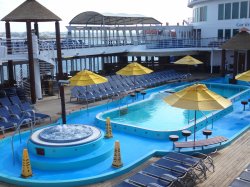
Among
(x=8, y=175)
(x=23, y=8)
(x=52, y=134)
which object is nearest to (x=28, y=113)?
(x=52, y=134)

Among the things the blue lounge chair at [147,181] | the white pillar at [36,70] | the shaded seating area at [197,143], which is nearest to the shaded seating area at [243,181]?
the blue lounge chair at [147,181]

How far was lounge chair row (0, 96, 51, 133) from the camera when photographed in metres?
11.8

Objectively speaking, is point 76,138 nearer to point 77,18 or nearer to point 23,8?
point 23,8

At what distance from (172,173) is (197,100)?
2.77 m

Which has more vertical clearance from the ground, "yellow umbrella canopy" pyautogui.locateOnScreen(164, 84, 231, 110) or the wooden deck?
"yellow umbrella canopy" pyautogui.locateOnScreen(164, 84, 231, 110)

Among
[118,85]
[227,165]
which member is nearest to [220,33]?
[118,85]

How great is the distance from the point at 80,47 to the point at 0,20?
6.35 metres

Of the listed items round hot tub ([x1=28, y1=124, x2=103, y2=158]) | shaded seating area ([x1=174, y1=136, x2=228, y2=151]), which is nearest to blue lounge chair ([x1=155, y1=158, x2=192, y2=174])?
shaded seating area ([x1=174, y1=136, x2=228, y2=151])

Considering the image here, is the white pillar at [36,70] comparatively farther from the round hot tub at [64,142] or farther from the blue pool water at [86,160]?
the round hot tub at [64,142]

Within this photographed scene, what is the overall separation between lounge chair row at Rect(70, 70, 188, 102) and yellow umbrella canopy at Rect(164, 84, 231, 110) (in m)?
7.02

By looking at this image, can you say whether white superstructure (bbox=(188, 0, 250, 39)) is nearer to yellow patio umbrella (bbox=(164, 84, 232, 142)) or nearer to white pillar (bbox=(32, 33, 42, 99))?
white pillar (bbox=(32, 33, 42, 99))

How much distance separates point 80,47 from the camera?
879 inches

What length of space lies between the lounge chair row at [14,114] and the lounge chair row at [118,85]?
137 inches

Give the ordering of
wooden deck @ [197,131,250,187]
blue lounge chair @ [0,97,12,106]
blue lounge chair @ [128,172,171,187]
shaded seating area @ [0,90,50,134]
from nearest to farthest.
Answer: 1. blue lounge chair @ [128,172,171,187]
2. wooden deck @ [197,131,250,187]
3. shaded seating area @ [0,90,50,134]
4. blue lounge chair @ [0,97,12,106]
